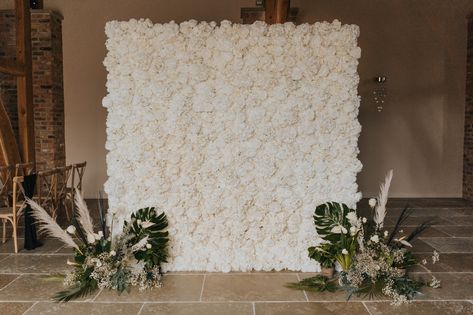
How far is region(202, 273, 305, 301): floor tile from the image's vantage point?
3322mm

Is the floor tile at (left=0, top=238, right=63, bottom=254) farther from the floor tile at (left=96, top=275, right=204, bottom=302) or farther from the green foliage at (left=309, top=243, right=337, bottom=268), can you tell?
the green foliage at (left=309, top=243, right=337, bottom=268)

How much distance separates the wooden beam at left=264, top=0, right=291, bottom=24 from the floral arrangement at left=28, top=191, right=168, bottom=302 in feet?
8.09

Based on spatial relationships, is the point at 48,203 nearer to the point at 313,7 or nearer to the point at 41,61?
the point at 41,61

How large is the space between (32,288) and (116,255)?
0.74 m

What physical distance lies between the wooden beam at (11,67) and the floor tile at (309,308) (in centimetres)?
453

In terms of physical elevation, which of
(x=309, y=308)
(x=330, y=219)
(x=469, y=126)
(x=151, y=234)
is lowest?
(x=309, y=308)

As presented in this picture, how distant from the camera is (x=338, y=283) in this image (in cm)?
361

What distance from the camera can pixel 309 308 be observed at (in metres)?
3.13

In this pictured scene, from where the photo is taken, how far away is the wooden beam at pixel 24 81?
582 cm

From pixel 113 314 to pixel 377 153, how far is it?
6.10 meters

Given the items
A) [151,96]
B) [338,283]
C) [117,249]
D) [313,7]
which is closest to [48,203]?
[117,249]

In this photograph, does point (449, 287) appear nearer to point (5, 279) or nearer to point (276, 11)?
point (276, 11)

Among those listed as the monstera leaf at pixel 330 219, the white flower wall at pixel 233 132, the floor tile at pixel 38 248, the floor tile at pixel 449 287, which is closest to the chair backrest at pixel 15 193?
the floor tile at pixel 38 248

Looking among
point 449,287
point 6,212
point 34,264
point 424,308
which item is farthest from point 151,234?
point 449,287
